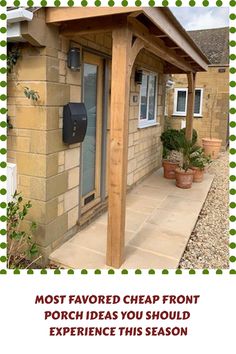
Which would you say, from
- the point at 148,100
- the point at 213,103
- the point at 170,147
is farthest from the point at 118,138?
the point at 213,103

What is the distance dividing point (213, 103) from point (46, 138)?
11084mm

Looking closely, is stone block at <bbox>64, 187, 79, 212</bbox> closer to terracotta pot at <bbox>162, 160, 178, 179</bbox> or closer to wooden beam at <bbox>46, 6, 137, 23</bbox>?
wooden beam at <bbox>46, 6, 137, 23</bbox>

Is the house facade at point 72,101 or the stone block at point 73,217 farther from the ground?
the house facade at point 72,101

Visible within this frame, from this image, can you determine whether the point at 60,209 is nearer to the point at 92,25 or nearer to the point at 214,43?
the point at 92,25

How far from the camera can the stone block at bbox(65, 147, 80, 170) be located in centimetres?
385

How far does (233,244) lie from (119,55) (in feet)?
7.39

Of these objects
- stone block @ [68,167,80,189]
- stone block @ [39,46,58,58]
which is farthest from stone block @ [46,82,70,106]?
stone block @ [68,167,80,189]

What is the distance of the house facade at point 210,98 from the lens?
42.3 ft

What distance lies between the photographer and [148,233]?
4.38 metres

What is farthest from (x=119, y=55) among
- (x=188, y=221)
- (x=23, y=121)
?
(x=188, y=221)

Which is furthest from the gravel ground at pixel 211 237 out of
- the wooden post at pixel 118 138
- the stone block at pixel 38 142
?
the stone block at pixel 38 142

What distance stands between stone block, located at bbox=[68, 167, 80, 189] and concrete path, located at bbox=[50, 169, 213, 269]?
69 centimetres

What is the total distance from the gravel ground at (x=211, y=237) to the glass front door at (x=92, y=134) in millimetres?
1598

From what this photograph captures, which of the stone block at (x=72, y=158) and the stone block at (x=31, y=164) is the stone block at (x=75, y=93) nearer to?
the stone block at (x=72, y=158)
